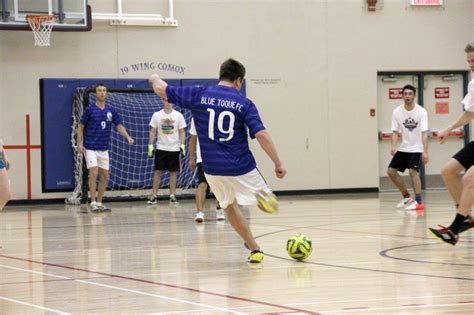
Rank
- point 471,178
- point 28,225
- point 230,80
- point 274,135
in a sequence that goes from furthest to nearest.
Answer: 1. point 274,135
2. point 28,225
3. point 471,178
4. point 230,80

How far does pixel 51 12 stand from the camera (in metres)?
18.2

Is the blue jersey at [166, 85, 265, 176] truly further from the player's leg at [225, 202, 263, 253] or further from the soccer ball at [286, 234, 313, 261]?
the soccer ball at [286, 234, 313, 261]

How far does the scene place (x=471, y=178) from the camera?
9195mm

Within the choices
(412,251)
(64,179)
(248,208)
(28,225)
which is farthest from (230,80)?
(64,179)

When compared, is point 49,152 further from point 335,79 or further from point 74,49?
point 335,79

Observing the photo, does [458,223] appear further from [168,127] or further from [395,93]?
[395,93]

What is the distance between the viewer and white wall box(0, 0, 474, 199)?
19.6 meters

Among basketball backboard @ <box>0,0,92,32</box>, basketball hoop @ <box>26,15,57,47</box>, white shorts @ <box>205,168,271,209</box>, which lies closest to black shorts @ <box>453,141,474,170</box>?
white shorts @ <box>205,168,271,209</box>

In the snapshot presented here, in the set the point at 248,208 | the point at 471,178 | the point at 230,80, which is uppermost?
the point at 230,80

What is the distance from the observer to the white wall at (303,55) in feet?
64.3

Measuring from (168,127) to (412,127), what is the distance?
4859 millimetres

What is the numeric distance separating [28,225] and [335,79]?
30.5ft

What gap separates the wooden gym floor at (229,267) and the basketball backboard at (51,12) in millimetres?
5139

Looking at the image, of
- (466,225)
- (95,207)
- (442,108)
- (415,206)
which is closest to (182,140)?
(95,207)
